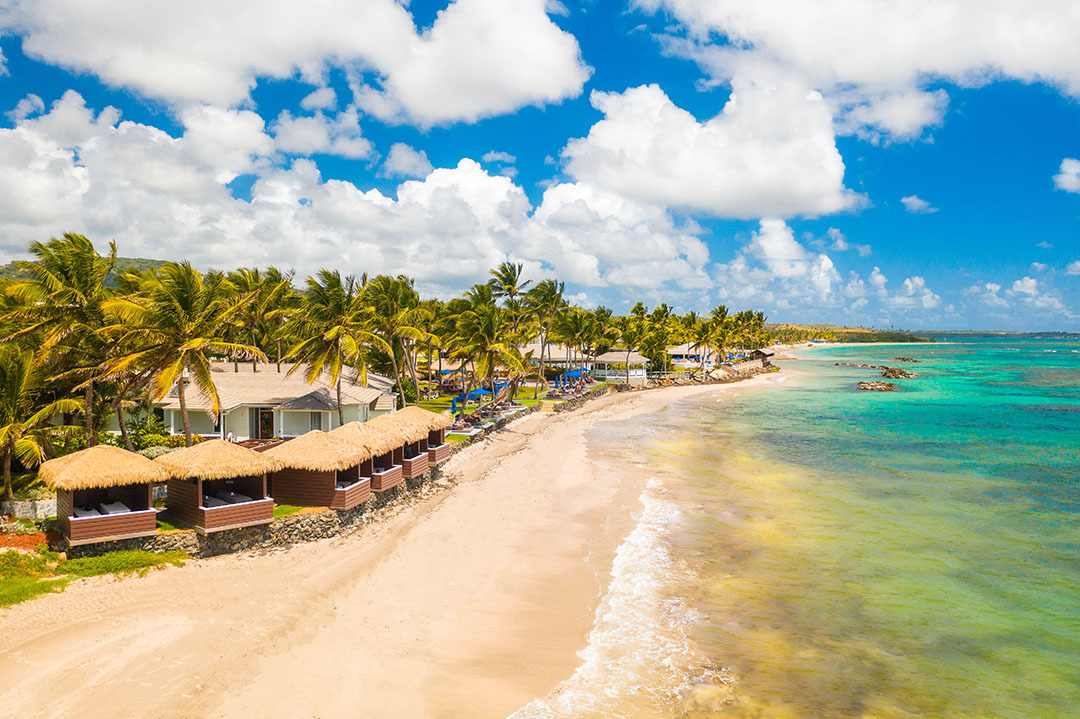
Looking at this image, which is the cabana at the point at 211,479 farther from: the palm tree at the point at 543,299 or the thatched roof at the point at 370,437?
the palm tree at the point at 543,299

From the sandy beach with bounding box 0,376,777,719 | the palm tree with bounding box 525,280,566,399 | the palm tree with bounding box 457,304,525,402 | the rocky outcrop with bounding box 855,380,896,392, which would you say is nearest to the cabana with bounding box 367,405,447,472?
the sandy beach with bounding box 0,376,777,719

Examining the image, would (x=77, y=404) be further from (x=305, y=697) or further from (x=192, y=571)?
(x=305, y=697)

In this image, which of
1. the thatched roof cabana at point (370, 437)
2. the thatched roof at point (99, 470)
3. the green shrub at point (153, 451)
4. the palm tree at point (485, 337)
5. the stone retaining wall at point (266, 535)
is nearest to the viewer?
the thatched roof at point (99, 470)

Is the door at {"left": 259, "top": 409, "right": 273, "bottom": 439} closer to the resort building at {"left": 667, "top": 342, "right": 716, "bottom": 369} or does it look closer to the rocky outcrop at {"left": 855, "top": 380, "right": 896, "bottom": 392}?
the rocky outcrop at {"left": 855, "top": 380, "right": 896, "bottom": 392}

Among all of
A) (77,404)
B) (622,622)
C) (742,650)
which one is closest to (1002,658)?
(742,650)

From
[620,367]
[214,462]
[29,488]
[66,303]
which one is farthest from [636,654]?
[620,367]

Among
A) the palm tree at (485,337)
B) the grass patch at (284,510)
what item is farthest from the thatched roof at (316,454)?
the palm tree at (485,337)
